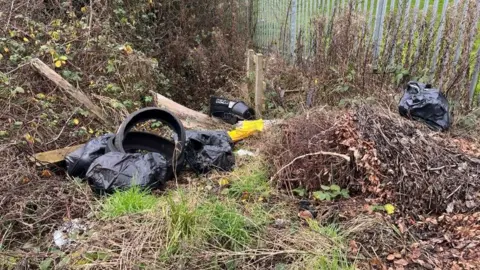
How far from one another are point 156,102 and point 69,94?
1.11 meters

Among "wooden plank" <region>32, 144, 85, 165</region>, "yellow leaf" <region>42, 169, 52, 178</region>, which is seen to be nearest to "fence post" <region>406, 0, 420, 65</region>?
"wooden plank" <region>32, 144, 85, 165</region>

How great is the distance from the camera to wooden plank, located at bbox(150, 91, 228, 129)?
5.07 meters

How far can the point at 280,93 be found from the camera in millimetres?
5453

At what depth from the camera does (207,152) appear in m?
3.86

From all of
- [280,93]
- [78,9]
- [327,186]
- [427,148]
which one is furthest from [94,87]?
[427,148]

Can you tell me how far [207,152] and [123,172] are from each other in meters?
0.95

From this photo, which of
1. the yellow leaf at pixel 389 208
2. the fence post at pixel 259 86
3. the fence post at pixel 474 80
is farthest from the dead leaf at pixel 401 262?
the fence post at pixel 259 86

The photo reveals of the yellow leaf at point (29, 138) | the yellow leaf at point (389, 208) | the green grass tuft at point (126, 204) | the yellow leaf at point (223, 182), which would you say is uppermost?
the yellow leaf at point (29, 138)

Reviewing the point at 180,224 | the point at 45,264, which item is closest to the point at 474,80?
the point at 180,224

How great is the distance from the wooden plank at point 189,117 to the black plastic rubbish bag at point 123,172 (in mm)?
1710

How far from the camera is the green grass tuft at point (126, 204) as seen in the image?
2828mm

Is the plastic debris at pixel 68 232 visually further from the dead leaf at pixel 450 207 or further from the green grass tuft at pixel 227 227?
the dead leaf at pixel 450 207

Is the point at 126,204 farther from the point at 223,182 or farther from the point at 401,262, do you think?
the point at 401,262

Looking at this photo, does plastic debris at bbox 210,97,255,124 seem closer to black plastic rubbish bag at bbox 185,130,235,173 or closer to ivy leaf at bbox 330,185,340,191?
black plastic rubbish bag at bbox 185,130,235,173
